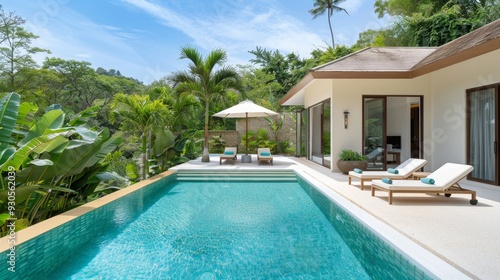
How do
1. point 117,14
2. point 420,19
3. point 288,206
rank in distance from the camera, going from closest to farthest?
point 288,206
point 117,14
point 420,19

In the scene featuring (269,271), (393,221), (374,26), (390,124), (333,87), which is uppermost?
(374,26)

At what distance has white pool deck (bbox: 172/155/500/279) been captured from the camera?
305 centimetres

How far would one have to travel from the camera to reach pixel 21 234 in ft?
11.4

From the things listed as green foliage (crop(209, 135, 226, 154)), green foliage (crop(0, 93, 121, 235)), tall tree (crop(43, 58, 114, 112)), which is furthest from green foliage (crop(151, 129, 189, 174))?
tall tree (crop(43, 58, 114, 112))

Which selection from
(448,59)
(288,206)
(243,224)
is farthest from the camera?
(448,59)

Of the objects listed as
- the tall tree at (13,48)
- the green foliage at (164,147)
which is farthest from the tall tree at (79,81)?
the green foliage at (164,147)

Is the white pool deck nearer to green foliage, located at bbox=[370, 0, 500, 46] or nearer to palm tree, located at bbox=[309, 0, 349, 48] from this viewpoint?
green foliage, located at bbox=[370, 0, 500, 46]

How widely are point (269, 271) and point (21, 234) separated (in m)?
2.90

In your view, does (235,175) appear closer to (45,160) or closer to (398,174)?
(398,174)

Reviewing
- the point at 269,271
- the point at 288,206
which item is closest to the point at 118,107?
the point at 288,206

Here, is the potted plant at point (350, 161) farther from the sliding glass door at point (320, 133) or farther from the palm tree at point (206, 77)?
the palm tree at point (206, 77)

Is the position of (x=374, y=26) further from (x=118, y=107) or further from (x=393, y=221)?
(x=393, y=221)

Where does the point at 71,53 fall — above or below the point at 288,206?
above

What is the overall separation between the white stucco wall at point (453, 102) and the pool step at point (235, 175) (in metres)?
4.76
